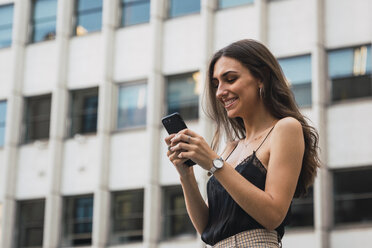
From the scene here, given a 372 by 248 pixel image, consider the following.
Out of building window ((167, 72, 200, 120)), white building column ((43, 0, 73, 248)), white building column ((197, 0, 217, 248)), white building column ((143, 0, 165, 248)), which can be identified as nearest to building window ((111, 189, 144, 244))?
white building column ((143, 0, 165, 248))

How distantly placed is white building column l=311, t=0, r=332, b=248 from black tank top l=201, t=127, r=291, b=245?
19782mm

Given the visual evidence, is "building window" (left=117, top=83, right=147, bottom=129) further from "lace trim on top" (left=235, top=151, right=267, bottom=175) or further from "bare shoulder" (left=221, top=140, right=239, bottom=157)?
"lace trim on top" (left=235, top=151, right=267, bottom=175)

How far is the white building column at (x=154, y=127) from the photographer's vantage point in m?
Answer: 27.5

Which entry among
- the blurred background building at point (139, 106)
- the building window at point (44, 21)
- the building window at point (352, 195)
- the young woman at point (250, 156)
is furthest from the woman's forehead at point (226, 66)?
the building window at point (44, 21)

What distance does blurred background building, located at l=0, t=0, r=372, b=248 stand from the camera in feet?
81.5

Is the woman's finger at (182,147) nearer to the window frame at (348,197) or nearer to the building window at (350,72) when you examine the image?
the window frame at (348,197)

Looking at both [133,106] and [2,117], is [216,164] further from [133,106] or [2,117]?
[2,117]

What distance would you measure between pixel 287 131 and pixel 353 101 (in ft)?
69.1

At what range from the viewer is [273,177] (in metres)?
4.22

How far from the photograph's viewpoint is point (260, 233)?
4238mm

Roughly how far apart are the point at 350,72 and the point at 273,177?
2180cm

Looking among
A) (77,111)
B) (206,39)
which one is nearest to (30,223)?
(77,111)

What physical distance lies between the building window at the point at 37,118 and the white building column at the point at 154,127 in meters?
4.50

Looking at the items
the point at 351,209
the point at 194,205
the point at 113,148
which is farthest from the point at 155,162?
the point at 194,205
